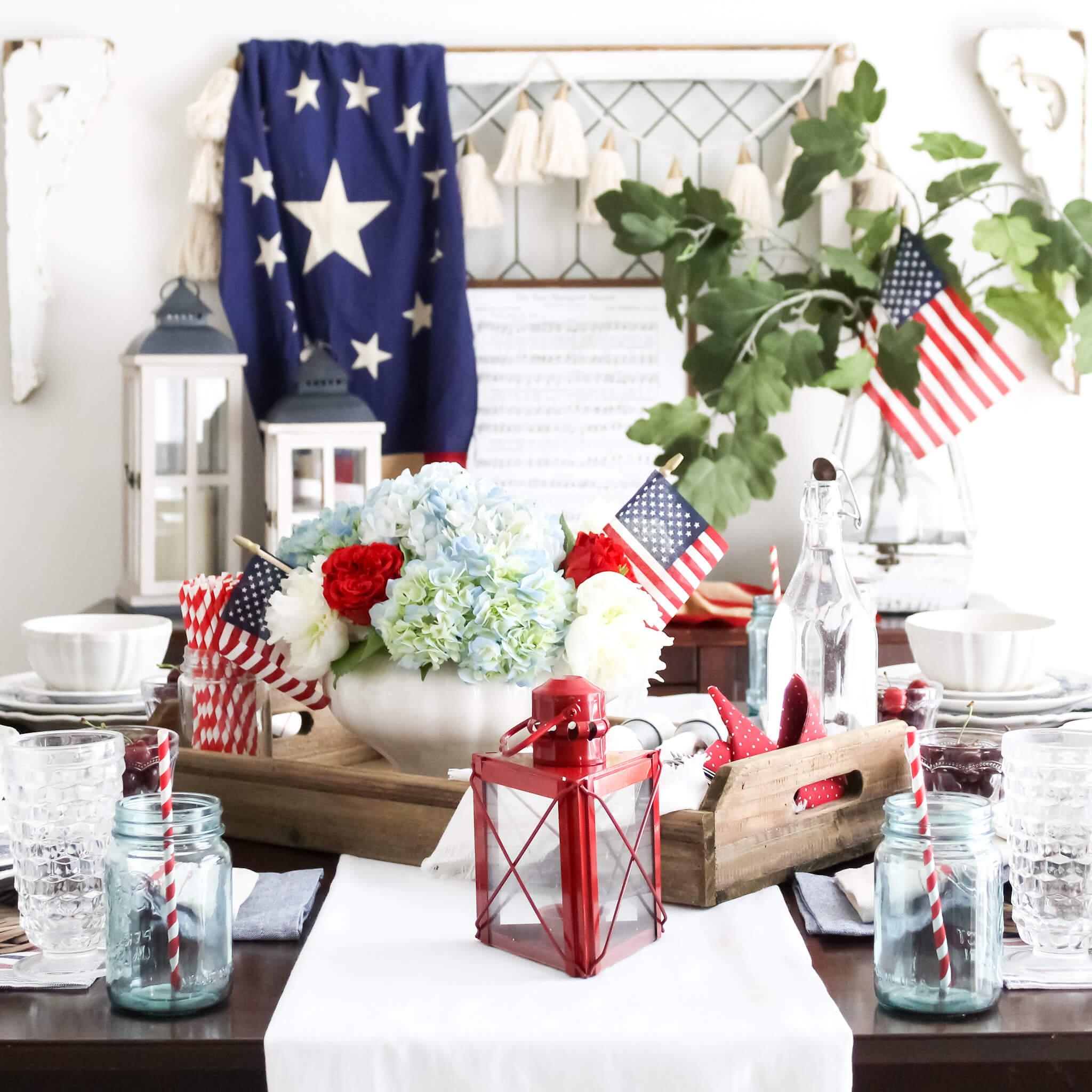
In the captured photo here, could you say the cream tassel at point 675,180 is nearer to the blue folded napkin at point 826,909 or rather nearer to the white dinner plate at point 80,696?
the white dinner plate at point 80,696

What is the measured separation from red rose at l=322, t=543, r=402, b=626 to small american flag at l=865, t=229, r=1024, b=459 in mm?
1465

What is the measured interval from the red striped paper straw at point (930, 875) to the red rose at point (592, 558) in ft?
1.23

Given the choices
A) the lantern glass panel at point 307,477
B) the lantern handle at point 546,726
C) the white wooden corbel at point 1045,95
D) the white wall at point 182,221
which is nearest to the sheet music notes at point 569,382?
the white wall at point 182,221

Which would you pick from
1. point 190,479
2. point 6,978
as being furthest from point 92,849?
point 190,479

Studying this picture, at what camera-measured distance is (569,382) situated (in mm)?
2703

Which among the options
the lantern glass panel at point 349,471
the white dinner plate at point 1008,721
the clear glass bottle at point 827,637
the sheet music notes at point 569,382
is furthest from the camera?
the sheet music notes at point 569,382

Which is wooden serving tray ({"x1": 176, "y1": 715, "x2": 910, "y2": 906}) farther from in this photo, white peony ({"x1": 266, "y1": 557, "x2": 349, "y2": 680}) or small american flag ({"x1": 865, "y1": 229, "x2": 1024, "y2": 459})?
small american flag ({"x1": 865, "y1": 229, "x2": 1024, "y2": 459})

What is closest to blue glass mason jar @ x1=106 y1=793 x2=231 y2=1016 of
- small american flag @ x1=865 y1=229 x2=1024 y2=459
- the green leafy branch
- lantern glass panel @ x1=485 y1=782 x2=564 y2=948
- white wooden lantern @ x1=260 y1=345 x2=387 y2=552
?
lantern glass panel @ x1=485 y1=782 x2=564 y2=948

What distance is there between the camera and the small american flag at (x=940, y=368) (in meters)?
2.32

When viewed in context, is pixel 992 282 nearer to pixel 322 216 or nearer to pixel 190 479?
pixel 322 216

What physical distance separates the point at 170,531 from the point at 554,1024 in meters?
1.90

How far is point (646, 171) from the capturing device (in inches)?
105

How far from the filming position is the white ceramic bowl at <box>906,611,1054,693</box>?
1271 mm

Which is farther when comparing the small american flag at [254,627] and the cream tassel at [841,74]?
the cream tassel at [841,74]
